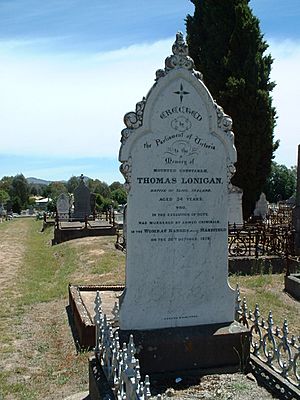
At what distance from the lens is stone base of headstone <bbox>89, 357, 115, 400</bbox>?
4355mm

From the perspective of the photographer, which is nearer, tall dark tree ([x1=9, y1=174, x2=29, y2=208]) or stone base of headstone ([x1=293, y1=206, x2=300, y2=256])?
stone base of headstone ([x1=293, y1=206, x2=300, y2=256])

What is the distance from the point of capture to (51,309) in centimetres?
995

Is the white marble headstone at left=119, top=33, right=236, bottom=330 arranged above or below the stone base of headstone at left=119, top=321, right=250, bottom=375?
above

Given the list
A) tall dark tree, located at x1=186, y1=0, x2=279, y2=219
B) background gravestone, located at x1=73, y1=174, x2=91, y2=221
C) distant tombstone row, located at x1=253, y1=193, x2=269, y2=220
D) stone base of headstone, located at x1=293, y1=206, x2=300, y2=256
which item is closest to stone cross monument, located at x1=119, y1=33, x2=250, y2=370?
stone base of headstone, located at x1=293, y1=206, x2=300, y2=256

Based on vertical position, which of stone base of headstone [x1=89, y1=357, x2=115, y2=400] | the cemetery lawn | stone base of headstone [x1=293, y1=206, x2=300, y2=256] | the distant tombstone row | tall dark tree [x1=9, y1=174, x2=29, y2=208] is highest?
tall dark tree [x1=9, y1=174, x2=29, y2=208]

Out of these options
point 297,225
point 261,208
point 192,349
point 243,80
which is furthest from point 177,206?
point 261,208

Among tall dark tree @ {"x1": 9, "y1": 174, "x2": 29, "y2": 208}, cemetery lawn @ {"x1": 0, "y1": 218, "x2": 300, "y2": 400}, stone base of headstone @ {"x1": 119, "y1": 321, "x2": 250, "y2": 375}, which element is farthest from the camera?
tall dark tree @ {"x1": 9, "y1": 174, "x2": 29, "y2": 208}

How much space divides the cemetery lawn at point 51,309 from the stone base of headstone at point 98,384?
32.9 inches

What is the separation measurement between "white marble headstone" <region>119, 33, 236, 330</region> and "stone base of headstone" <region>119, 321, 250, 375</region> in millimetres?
201

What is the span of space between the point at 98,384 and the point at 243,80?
20487mm

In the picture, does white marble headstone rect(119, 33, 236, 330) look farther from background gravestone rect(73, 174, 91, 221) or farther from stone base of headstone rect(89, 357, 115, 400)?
background gravestone rect(73, 174, 91, 221)

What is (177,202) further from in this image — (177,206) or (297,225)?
(297,225)

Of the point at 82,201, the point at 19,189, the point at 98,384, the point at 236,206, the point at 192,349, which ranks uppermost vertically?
the point at 19,189

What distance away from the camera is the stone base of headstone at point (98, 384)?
4.36m
